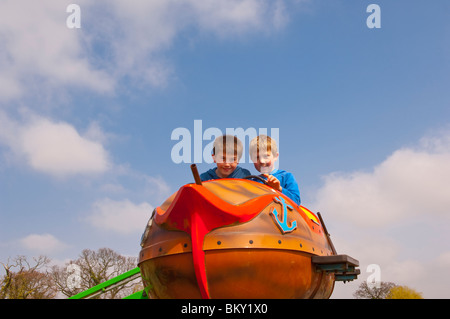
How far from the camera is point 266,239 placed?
134 inches

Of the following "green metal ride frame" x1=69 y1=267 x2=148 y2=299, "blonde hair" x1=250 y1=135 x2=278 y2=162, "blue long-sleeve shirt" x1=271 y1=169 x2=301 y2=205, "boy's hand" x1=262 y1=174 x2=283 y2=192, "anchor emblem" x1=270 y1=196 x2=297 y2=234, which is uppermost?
"blonde hair" x1=250 y1=135 x2=278 y2=162

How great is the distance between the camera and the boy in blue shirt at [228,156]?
195 inches

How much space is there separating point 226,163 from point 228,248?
1911 millimetres

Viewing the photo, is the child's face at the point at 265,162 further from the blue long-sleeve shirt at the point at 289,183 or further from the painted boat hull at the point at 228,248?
the painted boat hull at the point at 228,248

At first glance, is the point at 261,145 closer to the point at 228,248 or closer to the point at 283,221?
the point at 283,221

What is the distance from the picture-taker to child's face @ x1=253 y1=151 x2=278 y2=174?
4875 millimetres

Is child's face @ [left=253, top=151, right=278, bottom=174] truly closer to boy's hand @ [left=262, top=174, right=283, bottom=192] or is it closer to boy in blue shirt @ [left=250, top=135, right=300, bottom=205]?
boy in blue shirt @ [left=250, top=135, right=300, bottom=205]

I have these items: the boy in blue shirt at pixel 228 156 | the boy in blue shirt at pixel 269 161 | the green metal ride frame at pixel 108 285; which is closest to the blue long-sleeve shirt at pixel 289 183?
the boy in blue shirt at pixel 269 161

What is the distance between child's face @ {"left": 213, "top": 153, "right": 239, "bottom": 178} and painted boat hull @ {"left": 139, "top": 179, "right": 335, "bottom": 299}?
3.83ft

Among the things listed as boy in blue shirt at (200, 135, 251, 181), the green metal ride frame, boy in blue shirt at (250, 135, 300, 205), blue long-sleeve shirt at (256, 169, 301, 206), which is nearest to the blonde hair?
boy in blue shirt at (250, 135, 300, 205)
